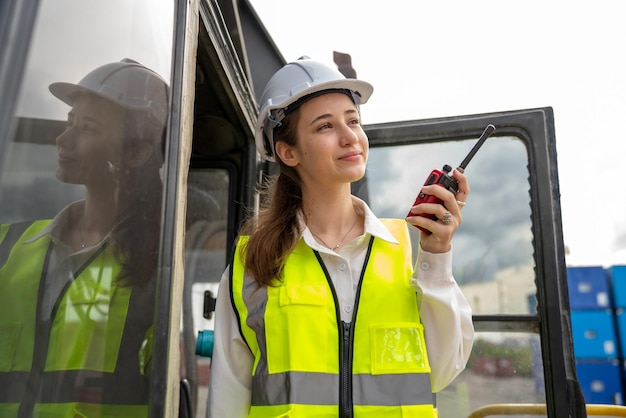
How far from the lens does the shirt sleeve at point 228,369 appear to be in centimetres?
143

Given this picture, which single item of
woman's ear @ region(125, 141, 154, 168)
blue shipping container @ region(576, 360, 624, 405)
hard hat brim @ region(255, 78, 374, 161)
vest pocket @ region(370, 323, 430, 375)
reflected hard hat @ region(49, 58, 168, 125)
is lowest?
blue shipping container @ region(576, 360, 624, 405)

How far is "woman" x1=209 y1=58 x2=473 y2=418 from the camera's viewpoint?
4.29 ft

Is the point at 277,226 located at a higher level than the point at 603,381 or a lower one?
higher

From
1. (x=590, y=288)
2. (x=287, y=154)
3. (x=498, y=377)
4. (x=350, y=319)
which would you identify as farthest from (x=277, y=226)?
(x=590, y=288)

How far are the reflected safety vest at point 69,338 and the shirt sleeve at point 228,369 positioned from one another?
1.20 feet

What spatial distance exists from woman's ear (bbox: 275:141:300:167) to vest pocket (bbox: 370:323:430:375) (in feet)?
2.02

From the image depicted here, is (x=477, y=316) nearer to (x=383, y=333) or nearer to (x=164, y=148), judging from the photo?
(x=383, y=333)

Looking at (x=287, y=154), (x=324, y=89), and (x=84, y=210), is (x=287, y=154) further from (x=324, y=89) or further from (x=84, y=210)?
(x=84, y=210)

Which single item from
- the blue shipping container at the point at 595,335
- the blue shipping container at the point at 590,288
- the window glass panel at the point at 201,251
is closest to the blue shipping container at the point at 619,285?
the blue shipping container at the point at 590,288

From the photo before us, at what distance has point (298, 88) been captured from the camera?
63.3 inches

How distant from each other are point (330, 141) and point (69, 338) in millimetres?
916

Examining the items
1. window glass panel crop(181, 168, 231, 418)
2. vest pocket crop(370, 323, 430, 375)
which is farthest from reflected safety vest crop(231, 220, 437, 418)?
window glass panel crop(181, 168, 231, 418)

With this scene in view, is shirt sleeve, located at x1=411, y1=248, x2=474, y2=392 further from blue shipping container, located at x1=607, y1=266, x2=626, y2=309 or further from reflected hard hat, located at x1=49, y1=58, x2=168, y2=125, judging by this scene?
blue shipping container, located at x1=607, y1=266, x2=626, y2=309

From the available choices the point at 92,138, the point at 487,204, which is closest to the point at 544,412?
the point at 487,204
